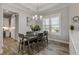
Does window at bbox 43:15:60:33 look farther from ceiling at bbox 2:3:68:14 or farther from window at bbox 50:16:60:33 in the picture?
ceiling at bbox 2:3:68:14

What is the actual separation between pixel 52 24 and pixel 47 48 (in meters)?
0.49

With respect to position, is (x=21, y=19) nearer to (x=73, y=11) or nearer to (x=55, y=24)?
(x=55, y=24)

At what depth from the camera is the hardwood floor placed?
1.73 meters

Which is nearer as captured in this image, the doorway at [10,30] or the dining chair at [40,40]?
the doorway at [10,30]

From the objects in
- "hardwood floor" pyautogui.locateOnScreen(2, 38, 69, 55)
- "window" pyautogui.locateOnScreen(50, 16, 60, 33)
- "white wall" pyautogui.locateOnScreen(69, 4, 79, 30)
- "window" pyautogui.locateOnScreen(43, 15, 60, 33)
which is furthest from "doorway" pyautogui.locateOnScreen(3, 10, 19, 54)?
"white wall" pyautogui.locateOnScreen(69, 4, 79, 30)

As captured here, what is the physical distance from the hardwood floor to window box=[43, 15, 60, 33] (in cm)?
26

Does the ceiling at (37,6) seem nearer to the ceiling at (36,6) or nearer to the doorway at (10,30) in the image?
the ceiling at (36,6)

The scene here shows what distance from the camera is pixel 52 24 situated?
6.06 ft

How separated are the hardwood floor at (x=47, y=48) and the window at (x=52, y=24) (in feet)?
0.84

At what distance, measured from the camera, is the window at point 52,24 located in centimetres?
179

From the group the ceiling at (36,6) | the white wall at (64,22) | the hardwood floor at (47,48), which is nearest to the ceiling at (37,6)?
the ceiling at (36,6)

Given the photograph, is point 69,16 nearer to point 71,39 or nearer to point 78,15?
point 78,15

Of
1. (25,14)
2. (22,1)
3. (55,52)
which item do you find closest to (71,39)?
(55,52)

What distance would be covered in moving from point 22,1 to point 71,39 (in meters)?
1.18
